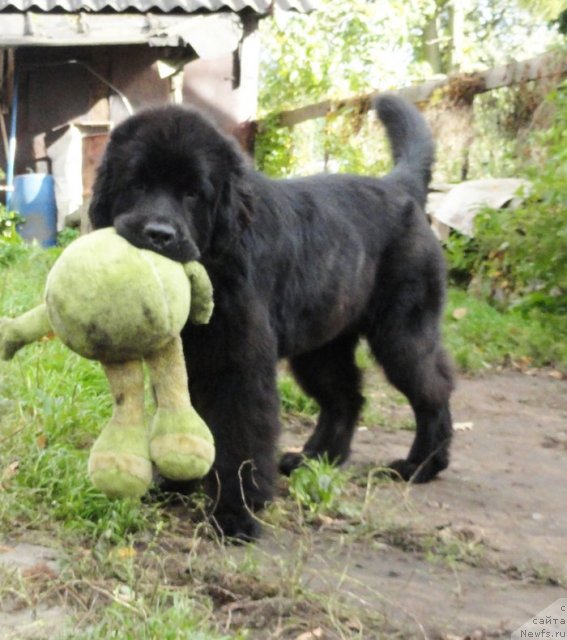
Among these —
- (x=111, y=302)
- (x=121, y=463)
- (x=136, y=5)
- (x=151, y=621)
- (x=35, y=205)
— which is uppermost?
(x=136, y=5)

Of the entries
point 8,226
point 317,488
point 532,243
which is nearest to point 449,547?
point 317,488

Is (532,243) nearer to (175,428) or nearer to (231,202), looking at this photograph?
(231,202)

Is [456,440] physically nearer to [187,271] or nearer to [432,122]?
[187,271]

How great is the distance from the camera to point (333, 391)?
4785 millimetres

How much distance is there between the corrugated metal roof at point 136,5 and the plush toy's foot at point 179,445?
859cm

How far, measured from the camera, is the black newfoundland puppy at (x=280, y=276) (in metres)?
3.26

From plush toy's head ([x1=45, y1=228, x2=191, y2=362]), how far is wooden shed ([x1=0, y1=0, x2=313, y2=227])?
8.24 m

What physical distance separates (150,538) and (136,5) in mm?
8708

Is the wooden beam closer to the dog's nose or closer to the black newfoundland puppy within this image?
the black newfoundland puppy

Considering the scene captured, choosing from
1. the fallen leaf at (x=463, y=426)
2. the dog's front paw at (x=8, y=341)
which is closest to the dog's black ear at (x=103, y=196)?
the dog's front paw at (x=8, y=341)

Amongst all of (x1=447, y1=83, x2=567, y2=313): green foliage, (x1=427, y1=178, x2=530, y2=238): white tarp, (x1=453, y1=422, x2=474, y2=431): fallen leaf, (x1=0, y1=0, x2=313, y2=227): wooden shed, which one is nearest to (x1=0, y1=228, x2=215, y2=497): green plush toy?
(x1=453, y1=422, x2=474, y2=431): fallen leaf

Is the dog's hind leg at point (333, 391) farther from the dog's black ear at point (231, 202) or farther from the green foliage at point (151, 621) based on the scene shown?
the green foliage at point (151, 621)

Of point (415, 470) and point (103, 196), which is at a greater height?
point (103, 196)

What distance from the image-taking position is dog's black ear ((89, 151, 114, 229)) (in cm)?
337
